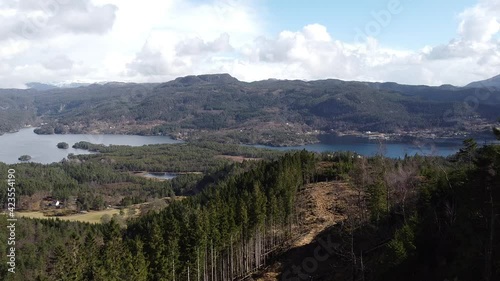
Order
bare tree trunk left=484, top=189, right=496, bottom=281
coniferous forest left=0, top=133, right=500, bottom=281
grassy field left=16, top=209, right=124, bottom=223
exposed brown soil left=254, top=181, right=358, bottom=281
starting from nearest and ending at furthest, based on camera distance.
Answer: bare tree trunk left=484, top=189, right=496, bottom=281
coniferous forest left=0, top=133, right=500, bottom=281
exposed brown soil left=254, top=181, right=358, bottom=281
grassy field left=16, top=209, right=124, bottom=223

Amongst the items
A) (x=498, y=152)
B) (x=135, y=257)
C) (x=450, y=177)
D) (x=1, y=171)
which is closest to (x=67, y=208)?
(x=1, y=171)

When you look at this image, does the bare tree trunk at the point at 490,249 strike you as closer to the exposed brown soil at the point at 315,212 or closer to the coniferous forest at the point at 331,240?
the coniferous forest at the point at 331,240

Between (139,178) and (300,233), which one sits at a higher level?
(300,233)

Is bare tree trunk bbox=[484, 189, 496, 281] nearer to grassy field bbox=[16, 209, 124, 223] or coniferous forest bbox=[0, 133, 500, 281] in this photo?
coniferous forest bbox=[0, 133, 500, 281]

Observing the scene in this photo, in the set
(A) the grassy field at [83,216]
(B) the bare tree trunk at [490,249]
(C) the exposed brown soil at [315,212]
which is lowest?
(A) the grassy field at [83,216]

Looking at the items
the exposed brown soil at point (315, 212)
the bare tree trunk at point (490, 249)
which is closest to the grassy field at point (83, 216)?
the exposed brown soil at point (315, 212)


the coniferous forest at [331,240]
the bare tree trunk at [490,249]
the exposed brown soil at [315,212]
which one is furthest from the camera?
the exposed brown soil at [315,212]

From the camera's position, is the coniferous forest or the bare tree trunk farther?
the coniferous forest

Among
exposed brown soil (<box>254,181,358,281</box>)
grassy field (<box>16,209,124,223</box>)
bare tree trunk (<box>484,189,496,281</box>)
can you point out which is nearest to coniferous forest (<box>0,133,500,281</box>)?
bare tree trunk (<box>484,189,496,281</box>)

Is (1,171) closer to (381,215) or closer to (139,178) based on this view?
(139,178)
